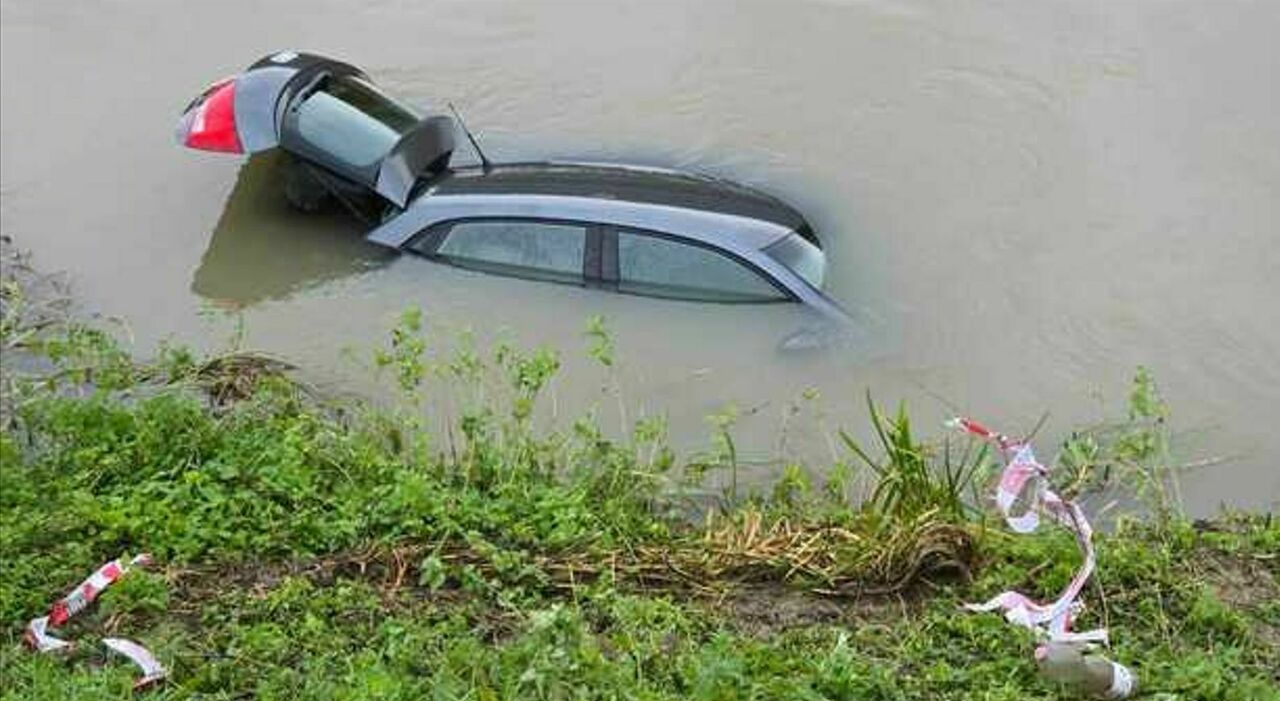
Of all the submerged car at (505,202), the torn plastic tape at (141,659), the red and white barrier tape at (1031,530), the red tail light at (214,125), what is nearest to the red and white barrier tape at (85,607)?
the torn plastic tape at (141,659)

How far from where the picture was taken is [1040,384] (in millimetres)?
9500

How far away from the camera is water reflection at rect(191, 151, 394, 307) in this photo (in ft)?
34.6

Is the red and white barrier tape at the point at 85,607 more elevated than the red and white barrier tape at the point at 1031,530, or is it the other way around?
the red and white barrier tape at the point at 1031,530

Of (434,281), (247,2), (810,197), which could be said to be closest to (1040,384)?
(810,197)

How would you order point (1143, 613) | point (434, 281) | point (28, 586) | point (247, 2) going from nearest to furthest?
point (1143, 613)
point (28, 586)
point (434, 281)
point (247, 2)

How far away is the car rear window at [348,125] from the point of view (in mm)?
10281

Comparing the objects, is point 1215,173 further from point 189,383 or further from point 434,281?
point 189,383

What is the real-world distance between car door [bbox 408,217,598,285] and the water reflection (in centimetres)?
48

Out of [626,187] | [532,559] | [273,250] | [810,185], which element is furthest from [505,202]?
[532,559]

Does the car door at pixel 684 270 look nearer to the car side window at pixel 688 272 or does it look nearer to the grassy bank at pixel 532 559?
the car side window at pixel 688 272

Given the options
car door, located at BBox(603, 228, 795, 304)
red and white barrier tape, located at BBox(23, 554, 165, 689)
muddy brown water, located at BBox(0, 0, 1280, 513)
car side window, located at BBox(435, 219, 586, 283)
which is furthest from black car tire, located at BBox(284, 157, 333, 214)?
red and white barrier tape, located at BBox(23, 554, 165, 689)

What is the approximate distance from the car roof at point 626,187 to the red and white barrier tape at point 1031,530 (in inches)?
115


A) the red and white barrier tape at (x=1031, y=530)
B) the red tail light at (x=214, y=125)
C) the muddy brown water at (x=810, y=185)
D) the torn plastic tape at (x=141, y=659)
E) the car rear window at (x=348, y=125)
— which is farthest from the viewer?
the car rear window at (x=348, y=125)

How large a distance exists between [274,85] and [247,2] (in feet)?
8.89
